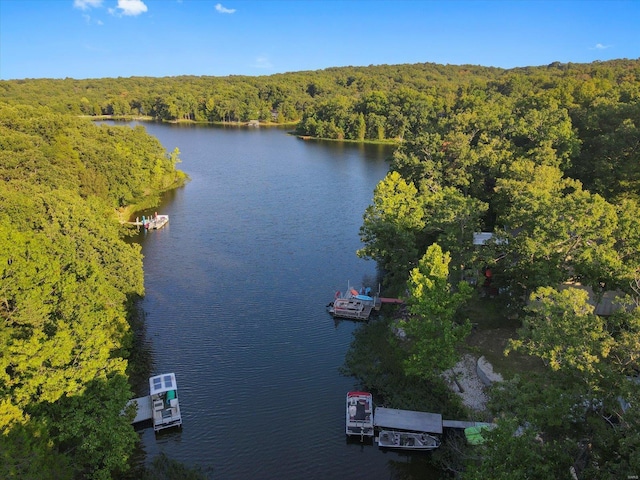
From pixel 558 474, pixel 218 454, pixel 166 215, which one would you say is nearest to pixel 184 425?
pixel 218 454

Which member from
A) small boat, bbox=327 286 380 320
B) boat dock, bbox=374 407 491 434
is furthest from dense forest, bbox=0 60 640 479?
small boat, bbox=327 286 380 320

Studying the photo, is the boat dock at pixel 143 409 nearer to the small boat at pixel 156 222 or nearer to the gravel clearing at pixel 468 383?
the gravel clearing at pixel 468 383

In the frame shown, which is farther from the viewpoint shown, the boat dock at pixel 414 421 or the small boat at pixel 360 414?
the small boat at pixel 360 414

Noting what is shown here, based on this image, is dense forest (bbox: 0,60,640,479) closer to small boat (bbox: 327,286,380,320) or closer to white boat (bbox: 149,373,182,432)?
small boat (bbox: 327,286,380,320)

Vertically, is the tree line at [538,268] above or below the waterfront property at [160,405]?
above

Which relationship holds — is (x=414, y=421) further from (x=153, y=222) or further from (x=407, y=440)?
(x=153, y=222)

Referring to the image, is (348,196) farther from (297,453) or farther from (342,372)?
(297,453)

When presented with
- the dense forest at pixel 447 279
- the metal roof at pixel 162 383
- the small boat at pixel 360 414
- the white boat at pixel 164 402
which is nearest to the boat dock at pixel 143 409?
the white boat at pixel 164 402
